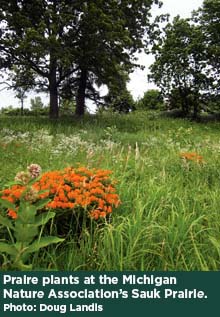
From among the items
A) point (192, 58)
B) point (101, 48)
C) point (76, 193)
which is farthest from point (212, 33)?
point (76, 193)

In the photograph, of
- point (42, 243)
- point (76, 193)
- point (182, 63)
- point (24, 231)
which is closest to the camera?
point (24, 231)

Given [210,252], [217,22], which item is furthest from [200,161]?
[217,22]

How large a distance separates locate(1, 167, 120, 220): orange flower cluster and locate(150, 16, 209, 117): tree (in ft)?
62.2

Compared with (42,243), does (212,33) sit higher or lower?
higher

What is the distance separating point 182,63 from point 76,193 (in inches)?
774

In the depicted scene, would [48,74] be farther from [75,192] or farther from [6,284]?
[6,284]

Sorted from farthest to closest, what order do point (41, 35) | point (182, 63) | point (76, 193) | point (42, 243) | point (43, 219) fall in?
1. point (182, 63)
2. point (41, 35)
3. point (76, 193)
4. point (43, 219)
5. point (42, 243)

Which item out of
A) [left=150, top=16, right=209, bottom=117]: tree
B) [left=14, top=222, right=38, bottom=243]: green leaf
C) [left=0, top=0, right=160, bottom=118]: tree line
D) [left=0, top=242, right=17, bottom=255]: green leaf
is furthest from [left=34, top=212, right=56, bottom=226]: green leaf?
[left=150, top=16, right=209, bottom=117]: tree

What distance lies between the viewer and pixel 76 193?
398 cm

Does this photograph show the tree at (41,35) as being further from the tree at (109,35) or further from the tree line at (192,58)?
the tree line at (192,58)

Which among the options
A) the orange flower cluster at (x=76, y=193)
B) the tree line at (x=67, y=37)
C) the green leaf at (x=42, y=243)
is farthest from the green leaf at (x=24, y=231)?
the tree line at (x=67, y=37)

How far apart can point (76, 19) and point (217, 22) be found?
9.40m

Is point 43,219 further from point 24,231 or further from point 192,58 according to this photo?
point 192,58

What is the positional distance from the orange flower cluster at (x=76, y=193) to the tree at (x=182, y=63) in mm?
18956
